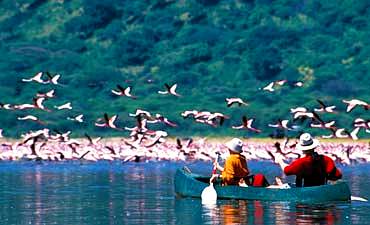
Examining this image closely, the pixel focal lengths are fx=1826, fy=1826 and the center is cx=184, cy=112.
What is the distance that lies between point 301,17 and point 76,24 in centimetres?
1710

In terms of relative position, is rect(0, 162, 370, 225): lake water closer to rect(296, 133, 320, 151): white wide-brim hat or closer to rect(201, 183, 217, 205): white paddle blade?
rect(201, 183, 217, 205): white paddle blade

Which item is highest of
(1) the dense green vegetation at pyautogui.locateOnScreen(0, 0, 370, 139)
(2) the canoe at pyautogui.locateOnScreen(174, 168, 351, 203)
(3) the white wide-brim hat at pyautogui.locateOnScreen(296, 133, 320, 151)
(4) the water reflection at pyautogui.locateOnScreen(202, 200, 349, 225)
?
(1) the dense green vegetation at pyautogui.locateOnScreen(0, 0, 370, 139)

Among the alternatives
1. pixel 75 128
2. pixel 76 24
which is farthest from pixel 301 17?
pixel 75 128

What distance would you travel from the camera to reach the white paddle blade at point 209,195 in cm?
4325

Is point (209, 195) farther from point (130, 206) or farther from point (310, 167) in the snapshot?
point (310, 167)

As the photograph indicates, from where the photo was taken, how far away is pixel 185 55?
130 m

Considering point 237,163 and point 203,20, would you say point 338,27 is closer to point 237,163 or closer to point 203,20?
point 203,20

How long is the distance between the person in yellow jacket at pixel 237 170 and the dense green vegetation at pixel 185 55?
60.1 m

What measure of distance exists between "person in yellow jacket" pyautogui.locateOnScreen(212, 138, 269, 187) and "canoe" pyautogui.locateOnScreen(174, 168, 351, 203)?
0.78 feet

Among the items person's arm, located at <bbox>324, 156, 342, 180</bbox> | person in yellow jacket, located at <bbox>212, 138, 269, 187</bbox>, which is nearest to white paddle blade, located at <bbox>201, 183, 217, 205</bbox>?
person in yellow jacket, located at <bbox>212, 138, 269, 187</bbox>

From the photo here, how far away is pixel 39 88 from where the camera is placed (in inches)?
4574

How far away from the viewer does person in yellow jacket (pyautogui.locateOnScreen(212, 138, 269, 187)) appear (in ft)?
138

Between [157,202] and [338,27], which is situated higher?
[338,27]

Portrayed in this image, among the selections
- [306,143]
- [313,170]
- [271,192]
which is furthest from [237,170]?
[306,143]
